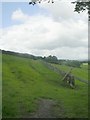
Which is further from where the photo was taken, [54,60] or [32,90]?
[54,60]

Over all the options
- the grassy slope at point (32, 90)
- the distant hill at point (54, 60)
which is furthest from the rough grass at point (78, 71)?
the grassy slope at point (32, 90)

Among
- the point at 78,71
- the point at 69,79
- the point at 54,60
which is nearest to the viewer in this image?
the point at 69,79

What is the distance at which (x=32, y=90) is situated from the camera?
4338 cm

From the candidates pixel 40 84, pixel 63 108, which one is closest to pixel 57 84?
pixel 40 84

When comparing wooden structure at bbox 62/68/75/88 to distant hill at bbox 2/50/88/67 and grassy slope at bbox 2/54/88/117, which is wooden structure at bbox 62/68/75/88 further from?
distant hill at bbox 2/50/88/67

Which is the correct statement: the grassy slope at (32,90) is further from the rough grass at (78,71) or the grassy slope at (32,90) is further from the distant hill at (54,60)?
the rough grass at (78,71)

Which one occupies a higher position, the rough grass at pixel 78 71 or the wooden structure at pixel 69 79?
the rough grass at pixel 78 71

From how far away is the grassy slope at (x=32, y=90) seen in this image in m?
33.5

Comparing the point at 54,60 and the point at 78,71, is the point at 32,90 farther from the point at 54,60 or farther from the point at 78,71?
Result: the point at 78,71

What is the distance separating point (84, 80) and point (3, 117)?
26.6 metres

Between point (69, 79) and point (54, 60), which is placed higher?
point (54, 60)

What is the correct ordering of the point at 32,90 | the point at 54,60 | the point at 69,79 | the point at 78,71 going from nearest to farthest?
the point at 32,90 < the point at 69,79 < the point at 54,60 < the point at 78,71

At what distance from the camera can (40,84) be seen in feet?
155

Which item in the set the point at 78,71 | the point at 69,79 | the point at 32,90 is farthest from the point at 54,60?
the point at 32,90
